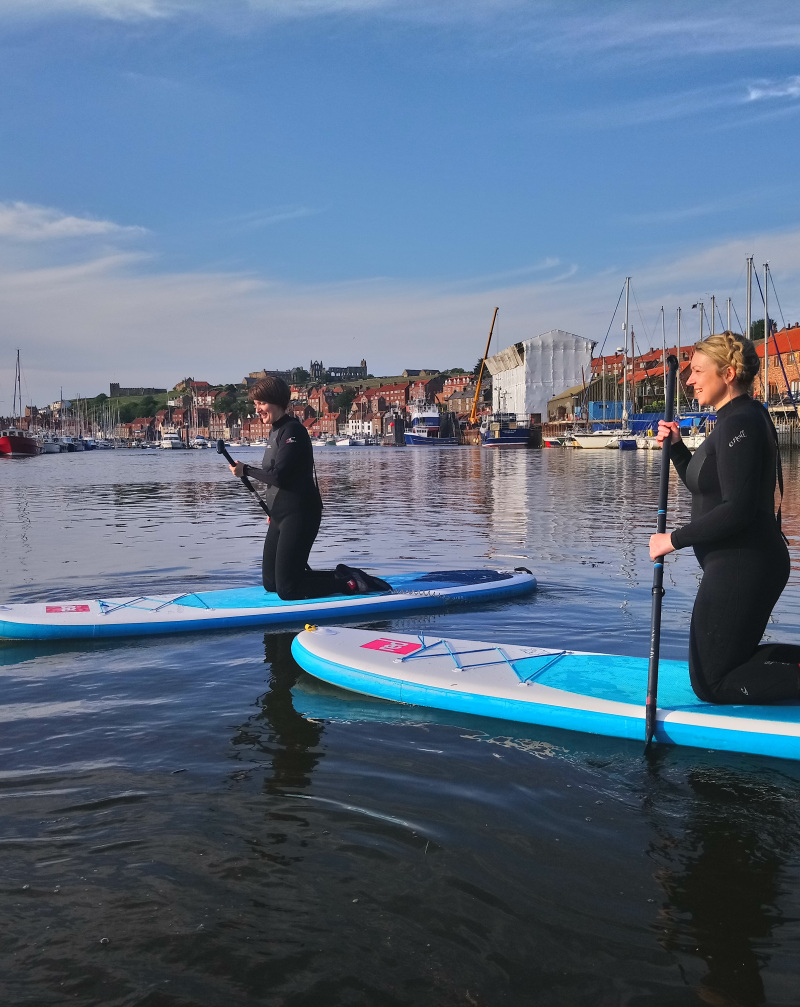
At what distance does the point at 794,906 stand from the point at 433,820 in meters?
1.66

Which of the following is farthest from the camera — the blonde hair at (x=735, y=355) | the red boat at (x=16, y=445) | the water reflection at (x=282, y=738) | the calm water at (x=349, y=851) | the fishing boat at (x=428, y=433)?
the fishing boat at (x=428, y=433)

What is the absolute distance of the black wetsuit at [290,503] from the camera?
8398 mm

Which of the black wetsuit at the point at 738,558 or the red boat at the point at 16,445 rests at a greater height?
the red boat at the point at 16,445

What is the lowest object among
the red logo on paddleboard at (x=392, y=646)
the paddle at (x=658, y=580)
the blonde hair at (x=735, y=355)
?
the red logo on paddleboard at (x=392, y=646)

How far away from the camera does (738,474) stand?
176 inches

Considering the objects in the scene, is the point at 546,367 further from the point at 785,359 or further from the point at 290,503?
the point at 290,503

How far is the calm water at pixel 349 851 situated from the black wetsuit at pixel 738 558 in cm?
52

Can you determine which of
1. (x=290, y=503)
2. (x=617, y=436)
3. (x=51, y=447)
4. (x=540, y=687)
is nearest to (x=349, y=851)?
(x=540, y=687)

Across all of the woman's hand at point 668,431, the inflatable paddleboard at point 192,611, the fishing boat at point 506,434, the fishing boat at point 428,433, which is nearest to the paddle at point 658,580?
the woman's hand at point 668,431

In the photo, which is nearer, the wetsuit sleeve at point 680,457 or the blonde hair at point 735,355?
the blonde hair at point 735,355

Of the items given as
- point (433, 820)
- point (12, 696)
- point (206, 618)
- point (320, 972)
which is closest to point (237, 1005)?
point (320, 972)

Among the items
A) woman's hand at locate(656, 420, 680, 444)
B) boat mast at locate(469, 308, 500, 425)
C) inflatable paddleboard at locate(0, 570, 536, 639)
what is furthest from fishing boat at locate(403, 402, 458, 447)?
woman's hand at locate(656, 420, 680, 444)

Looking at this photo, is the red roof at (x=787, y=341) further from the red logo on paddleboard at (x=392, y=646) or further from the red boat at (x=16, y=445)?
the red logo on paddleboard at (x=392, y=646)

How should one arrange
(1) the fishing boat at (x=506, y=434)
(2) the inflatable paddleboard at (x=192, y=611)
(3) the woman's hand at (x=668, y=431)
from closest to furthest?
1. (3) the woman's hand at (x=668, y=431)
2. (2) the inflatable paddleboard at (x=192, y=611)
3. (1) the fishing boat at (x=506, y=434)
